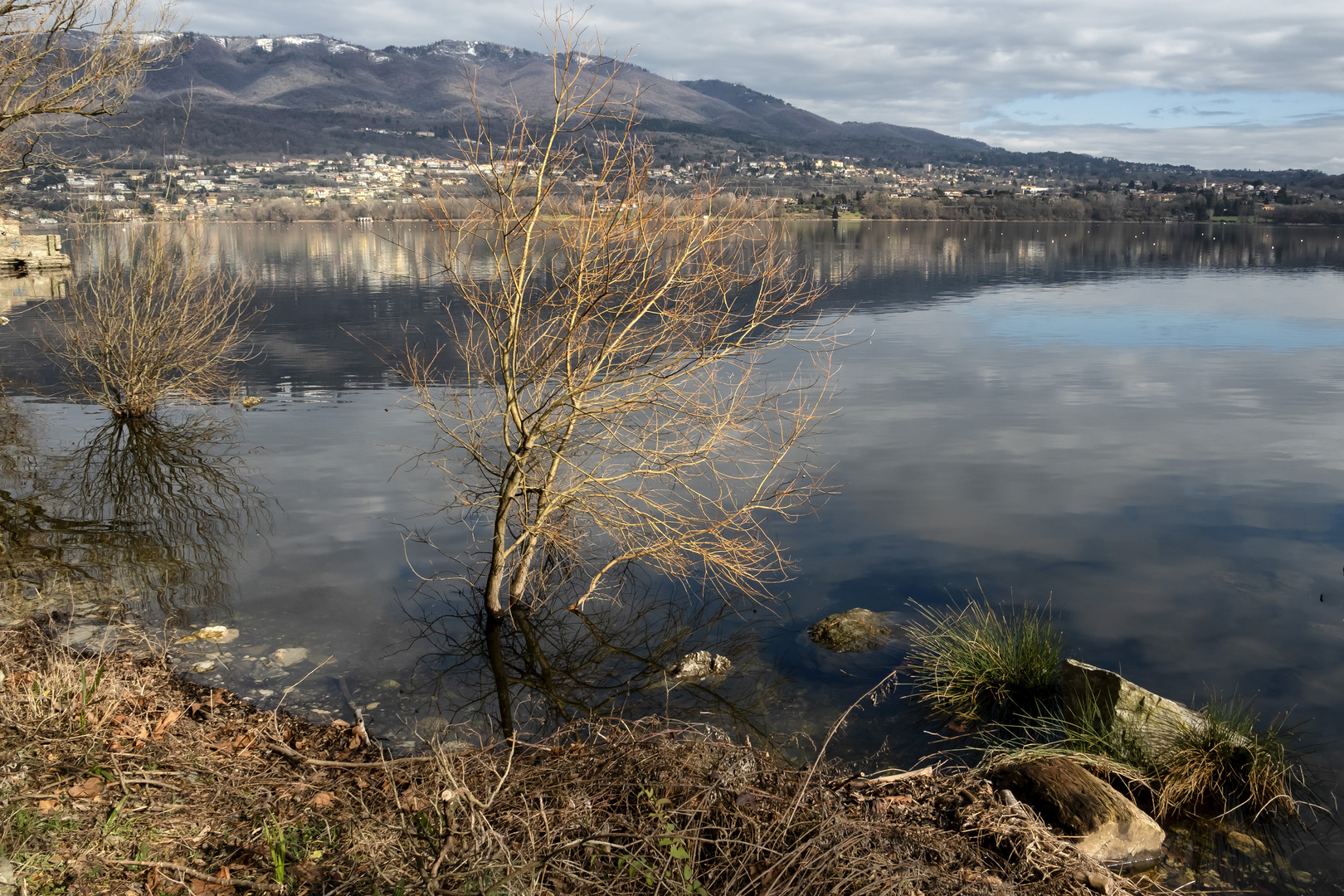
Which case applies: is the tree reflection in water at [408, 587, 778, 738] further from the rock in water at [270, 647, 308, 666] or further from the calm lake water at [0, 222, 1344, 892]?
the rock in water at [270, 647, 308, 666]

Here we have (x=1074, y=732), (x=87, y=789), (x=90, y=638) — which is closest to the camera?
(x=87, y=789)

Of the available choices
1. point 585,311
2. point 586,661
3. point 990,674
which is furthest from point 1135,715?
point 585,311

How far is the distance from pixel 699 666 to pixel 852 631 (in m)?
1.98

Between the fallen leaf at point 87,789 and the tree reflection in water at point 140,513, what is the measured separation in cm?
620

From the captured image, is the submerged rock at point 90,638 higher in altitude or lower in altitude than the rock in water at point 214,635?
higher

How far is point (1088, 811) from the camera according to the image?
7.10 meters

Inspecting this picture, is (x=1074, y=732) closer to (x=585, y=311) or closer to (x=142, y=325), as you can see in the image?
(x=585, y=311)

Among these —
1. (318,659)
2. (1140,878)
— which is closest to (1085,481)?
(1140,878)

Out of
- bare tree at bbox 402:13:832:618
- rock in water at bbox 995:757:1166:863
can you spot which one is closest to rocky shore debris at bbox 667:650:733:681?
bare tree at bbox 402:13:832:618

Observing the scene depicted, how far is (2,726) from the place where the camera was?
6.24m

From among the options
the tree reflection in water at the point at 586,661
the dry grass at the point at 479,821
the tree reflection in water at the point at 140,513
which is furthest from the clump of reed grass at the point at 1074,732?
the tree reflection in water at the point at 140,513

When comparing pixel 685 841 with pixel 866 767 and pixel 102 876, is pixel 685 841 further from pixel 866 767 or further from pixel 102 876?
pixel 866 767

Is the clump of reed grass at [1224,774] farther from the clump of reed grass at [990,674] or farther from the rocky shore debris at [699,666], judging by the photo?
the rocky shore debris at [699,666]

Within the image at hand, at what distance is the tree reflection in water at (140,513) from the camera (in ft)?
41.9
